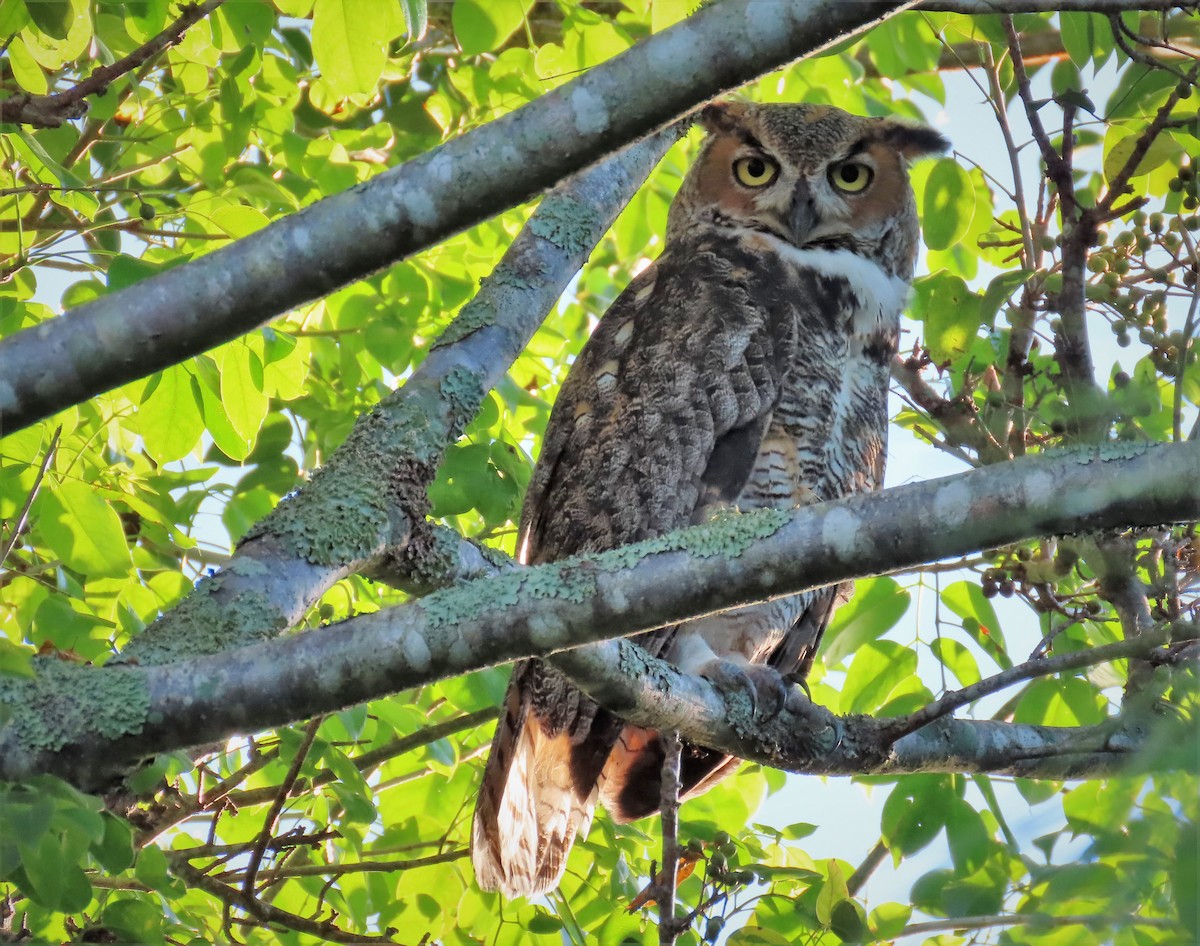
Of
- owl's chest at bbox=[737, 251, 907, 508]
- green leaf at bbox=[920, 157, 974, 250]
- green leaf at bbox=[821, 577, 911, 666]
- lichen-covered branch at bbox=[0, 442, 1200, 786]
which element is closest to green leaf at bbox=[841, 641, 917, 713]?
green leaf at bbox=[821, 577, 911, 666]

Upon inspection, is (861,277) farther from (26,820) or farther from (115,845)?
(26,820)

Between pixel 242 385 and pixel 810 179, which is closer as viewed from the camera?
pixel 242 385

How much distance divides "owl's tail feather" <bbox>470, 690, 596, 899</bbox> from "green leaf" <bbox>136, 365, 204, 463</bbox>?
82 centimetres

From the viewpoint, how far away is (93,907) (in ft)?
7.29

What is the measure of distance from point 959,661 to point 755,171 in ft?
4.35

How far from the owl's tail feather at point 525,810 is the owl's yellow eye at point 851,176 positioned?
153cm

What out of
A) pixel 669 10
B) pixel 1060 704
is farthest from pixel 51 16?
pixel 1060 704

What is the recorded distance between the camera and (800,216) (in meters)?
2.89

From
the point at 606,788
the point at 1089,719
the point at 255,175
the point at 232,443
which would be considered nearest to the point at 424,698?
the point at 606,788

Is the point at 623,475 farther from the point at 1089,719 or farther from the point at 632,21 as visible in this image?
the point at 632,21

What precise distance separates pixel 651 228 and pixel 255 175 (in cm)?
132

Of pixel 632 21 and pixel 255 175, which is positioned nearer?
pixel 255 175

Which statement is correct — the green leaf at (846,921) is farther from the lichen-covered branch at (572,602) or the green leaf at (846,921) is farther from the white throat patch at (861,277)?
the white throat patch at (861,277)

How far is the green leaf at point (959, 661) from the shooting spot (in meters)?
2.34
